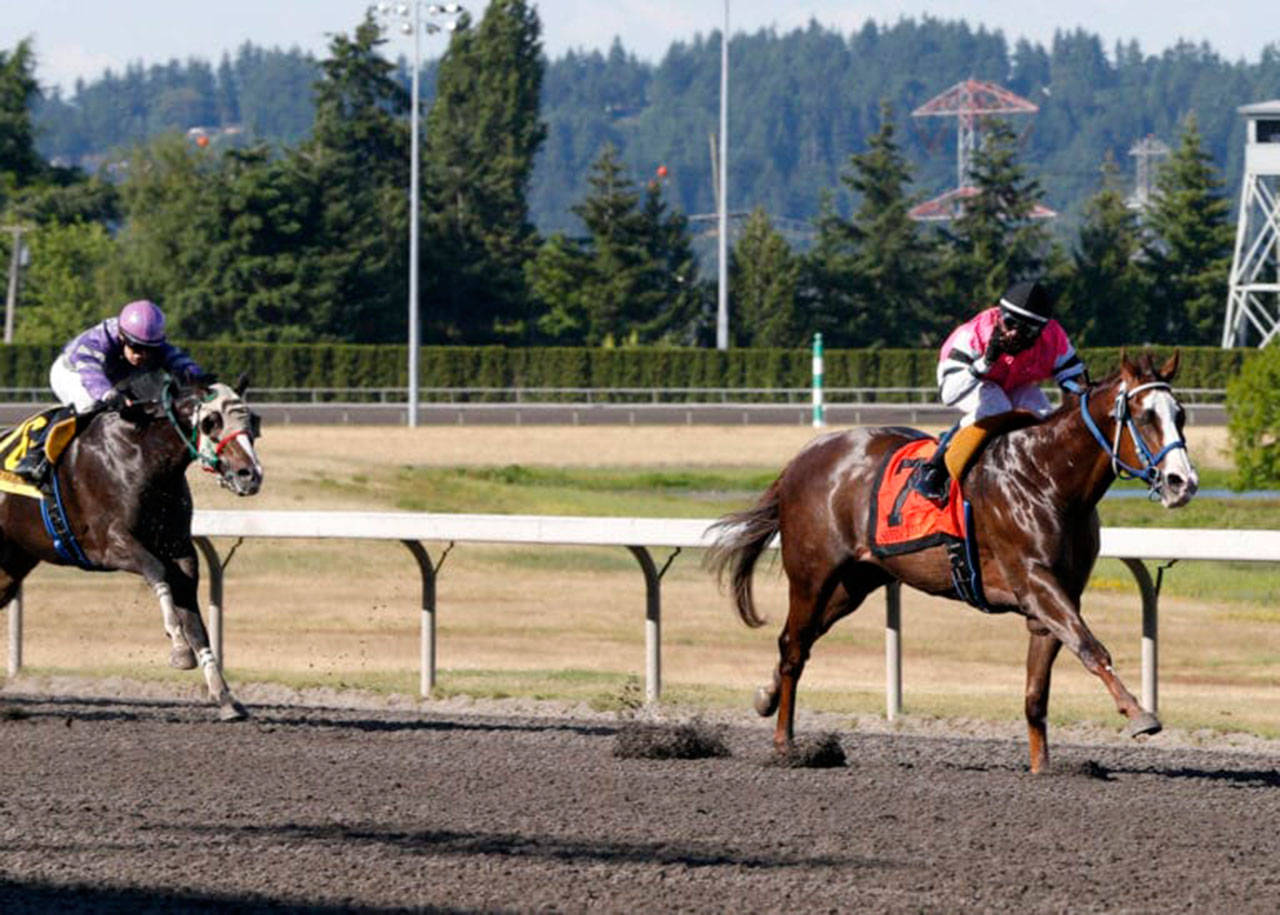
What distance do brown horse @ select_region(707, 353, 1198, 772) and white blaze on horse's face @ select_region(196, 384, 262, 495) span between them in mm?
1871

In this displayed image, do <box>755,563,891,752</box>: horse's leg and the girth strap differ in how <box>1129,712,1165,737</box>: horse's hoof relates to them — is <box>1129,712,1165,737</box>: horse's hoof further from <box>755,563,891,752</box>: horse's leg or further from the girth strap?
the girth strap

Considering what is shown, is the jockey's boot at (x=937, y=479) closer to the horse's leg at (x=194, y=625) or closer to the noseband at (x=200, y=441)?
the noseband at (x=200, y=441)

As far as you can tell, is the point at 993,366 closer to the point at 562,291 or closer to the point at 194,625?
the point at 194,625

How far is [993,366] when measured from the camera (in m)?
8.37

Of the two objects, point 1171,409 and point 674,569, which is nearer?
point 1171,409

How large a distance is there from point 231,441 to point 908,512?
8.61ft

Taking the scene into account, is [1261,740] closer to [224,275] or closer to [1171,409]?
[1171,409]

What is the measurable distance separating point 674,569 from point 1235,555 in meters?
11.2

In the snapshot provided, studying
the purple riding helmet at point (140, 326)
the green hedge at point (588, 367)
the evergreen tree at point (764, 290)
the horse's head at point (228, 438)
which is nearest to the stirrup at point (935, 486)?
the horse's head at point (228, 438)

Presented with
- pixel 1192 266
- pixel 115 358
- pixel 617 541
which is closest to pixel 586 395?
pixel 1192 266

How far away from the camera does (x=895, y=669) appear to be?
10.3m

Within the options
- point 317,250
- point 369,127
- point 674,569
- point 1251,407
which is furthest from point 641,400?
point 674,569

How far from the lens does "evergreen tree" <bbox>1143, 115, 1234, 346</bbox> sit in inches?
2822

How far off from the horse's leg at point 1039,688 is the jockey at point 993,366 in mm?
608
